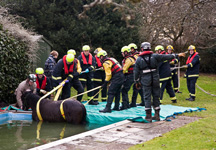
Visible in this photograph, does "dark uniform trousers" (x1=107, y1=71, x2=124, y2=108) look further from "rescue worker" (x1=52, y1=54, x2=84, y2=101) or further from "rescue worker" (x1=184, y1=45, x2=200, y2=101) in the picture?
"rescue worker" (x1=184, y1=45, x2=200, y2=101)

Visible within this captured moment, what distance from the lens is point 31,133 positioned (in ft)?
27.3

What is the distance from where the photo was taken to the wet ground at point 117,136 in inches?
240

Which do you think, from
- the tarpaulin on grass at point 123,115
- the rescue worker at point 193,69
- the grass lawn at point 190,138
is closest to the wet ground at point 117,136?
the grass lawn at point 190,138

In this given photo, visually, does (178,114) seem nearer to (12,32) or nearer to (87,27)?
(12,32)

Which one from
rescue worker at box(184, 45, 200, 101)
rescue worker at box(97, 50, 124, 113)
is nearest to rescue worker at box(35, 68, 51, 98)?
rescue worker at box(97, 50, 124, 113)

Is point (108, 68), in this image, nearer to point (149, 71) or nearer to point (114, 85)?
point (114, 85)

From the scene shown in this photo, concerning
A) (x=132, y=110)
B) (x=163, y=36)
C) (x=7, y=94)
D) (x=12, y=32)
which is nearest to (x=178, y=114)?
(x=132, y=110)

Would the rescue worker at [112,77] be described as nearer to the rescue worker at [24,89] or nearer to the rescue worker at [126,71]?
the rescue worker at [126,71]

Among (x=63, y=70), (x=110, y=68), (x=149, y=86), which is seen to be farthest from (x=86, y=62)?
(x=149, y=86)

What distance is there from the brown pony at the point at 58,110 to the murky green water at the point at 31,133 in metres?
0.18

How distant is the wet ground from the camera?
6094mm

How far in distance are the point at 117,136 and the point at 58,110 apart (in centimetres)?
289

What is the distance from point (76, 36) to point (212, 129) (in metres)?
13.2

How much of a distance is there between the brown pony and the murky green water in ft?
0.58
